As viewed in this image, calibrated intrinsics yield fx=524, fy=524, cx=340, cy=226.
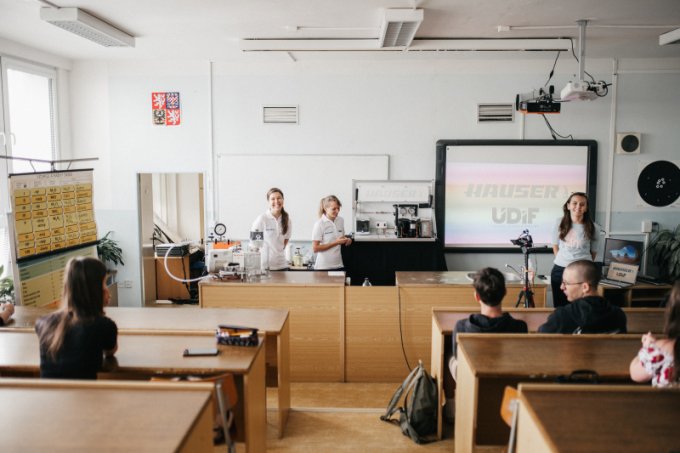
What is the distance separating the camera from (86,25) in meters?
4.51

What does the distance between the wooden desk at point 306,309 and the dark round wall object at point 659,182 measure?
441 cm

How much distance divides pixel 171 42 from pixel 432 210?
11.7 ft

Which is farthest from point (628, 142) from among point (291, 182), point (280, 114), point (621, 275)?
point (280, 114)

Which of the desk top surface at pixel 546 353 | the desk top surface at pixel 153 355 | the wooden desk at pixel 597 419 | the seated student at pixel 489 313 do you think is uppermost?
the seated student at pixel 489 313

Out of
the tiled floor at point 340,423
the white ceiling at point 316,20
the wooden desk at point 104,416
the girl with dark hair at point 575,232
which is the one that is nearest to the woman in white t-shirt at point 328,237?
the tiled floor at point 340,423

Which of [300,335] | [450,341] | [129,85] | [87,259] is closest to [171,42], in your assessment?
[129,85]

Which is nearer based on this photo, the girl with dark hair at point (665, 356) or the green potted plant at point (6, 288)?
the girl with dark hair at point (665, 356)

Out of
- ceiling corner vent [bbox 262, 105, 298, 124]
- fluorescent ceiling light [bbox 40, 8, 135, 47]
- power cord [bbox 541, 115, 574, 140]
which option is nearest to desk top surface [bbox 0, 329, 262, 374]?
fluorescent ceiling light [bbox 40, 8, 135, 47]

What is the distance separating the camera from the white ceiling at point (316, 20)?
4.24 m

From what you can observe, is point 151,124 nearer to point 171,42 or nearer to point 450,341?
point 171,42

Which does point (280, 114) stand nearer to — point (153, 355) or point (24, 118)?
point (24, 118)

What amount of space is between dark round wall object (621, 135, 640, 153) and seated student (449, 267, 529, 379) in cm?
448

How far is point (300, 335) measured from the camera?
4.56 meters

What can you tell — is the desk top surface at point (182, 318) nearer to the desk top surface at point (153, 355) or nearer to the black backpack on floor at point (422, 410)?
the desk top surface at point (153, 355)
